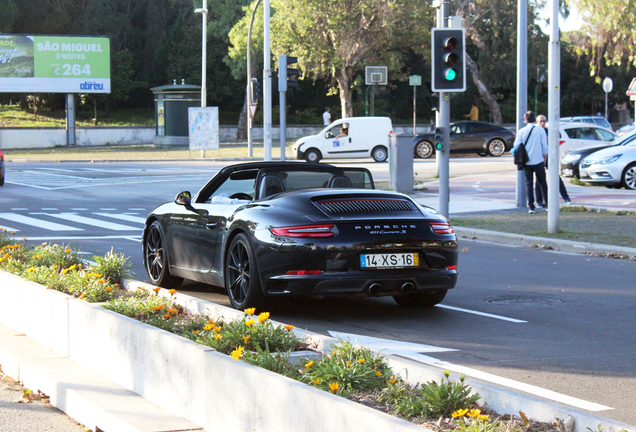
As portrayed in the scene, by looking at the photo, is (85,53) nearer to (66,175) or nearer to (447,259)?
(66,175)

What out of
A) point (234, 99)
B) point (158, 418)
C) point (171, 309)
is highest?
point (234, 99)

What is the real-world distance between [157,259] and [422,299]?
9.27 feet

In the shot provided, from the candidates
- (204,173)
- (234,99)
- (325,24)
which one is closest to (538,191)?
(204,173)

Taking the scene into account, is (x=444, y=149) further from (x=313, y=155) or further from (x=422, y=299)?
(x=313, y=155)

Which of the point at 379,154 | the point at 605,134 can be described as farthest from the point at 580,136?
the point at 379,154

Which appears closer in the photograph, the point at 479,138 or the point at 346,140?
the point at 346,140

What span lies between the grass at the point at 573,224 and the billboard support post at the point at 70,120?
39.5 meters

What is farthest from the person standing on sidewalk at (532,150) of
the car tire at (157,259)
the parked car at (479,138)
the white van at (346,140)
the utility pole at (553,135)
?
the parked car at (479,138)

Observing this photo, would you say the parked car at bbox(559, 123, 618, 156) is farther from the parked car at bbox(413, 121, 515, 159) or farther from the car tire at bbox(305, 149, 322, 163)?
the car tire at bbox(305, 149, 322, 163)

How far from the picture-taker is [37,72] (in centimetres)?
5181

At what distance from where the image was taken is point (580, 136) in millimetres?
31672

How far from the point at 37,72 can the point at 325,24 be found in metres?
17.4

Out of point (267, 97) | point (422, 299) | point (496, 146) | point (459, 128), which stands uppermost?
point (267, 97)

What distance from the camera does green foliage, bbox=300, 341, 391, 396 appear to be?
14.0ft
